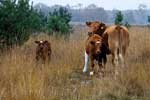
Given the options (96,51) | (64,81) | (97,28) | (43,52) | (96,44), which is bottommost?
(64,81)

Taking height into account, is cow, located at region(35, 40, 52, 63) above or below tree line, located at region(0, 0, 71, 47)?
below

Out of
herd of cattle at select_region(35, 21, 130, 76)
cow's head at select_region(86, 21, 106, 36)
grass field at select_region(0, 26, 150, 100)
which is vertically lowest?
grass field at select_region(0, 26, 150, 100)

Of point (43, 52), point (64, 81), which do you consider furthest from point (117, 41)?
point (43, 52)

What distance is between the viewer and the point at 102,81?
966cm

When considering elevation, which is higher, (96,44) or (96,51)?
(96,44)

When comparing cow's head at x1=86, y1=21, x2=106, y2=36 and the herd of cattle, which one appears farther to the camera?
cow's head at x1=86, y1=21, x2=106, y2=36

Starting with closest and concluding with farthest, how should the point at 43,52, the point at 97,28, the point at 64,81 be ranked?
1. the point at 64,81
2. the point at 97,28
3. the point at 43,52

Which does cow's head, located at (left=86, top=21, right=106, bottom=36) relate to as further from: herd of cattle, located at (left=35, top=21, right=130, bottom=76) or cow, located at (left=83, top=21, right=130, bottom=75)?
cow, located at (left=83, top=21, right=130, bottom=75)

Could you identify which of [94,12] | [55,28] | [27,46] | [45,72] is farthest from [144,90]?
[94,12]

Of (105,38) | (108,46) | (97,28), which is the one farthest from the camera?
(97,28)

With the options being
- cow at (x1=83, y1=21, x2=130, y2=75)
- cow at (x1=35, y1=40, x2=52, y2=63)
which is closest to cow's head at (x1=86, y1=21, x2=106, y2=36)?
cow at (x1=83, y1=21, x2=130, y2=75)

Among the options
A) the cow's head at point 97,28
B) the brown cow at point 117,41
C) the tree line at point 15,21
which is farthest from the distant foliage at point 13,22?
the brown cow at point 117,41

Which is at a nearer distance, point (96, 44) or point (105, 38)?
point (96, 44)

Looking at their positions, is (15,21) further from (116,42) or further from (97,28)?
(116,42)
